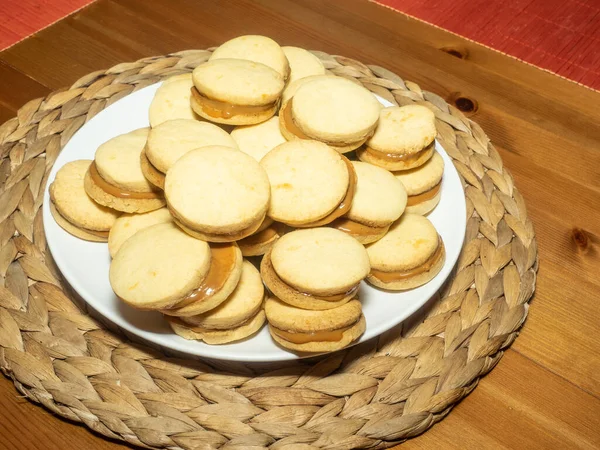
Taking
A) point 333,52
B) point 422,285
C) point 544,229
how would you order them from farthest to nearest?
point 333,52 < point 544,229 < point 422,285

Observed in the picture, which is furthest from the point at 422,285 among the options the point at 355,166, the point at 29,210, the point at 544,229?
the point at 29,210

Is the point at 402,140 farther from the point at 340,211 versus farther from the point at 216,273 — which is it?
the point at 216,273

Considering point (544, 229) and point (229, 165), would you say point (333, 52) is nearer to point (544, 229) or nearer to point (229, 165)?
point (544, 229)

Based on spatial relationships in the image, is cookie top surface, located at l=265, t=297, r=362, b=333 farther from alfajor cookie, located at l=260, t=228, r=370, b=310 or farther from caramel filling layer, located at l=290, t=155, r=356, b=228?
caramel filling layer, located at l=290, t=155, r=356, b=228

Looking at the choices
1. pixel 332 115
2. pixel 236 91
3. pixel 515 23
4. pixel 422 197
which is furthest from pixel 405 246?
pixel 515 23

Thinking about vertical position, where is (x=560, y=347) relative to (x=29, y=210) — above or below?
below

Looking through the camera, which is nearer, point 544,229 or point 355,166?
point 355,166

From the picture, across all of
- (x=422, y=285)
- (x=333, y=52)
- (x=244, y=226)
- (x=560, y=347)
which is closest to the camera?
(x=244, y=226)
